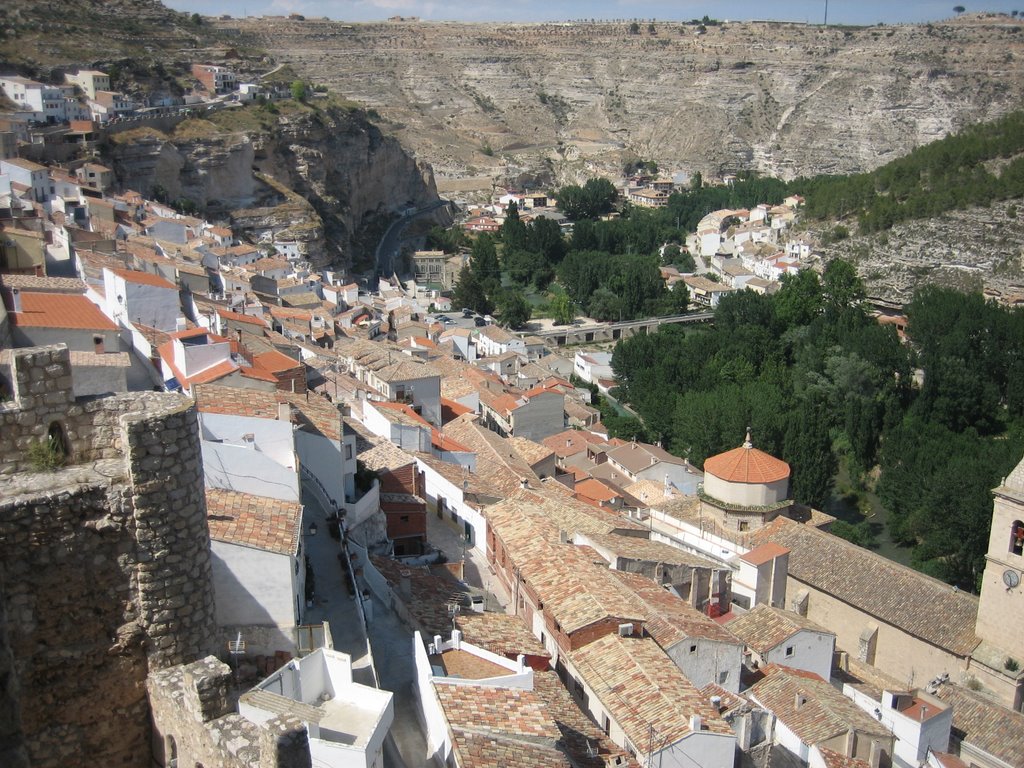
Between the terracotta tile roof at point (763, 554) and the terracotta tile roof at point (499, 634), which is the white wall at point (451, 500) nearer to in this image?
the terracotta tile roof at point (499, 634)

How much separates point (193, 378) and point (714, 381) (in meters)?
26.0

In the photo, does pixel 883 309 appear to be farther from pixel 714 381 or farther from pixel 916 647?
pixel 916 647

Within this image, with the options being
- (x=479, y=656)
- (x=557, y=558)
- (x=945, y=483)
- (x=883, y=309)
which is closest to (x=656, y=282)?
(x=883, y=309)

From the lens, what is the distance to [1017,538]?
61.8 ft

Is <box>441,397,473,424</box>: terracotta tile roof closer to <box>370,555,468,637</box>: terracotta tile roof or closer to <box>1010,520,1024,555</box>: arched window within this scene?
<box>370,555,468,637</box>: terracotta tile roof

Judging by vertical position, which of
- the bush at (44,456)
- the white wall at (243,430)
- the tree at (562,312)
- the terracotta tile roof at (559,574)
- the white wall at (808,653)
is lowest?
the tree at (562,312)

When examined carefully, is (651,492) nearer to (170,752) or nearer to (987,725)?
(987,725)

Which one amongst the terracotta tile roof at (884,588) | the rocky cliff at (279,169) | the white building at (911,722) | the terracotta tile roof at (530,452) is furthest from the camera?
the rocky cliff at (279,169)

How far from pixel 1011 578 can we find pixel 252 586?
15421 mm

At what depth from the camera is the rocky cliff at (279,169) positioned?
4906 centimetres

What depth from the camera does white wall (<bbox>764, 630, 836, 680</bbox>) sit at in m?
16.3

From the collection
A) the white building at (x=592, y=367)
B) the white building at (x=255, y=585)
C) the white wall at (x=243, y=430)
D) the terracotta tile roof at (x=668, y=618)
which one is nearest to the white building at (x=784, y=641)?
the terracotta tile roof at (x=668, y=618)

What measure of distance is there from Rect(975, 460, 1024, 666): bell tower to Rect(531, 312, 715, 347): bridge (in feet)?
113

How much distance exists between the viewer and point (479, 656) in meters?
11.8
